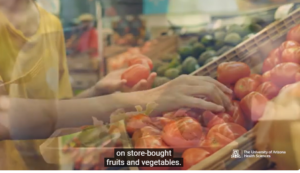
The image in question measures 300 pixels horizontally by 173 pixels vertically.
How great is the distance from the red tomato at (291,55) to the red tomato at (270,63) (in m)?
0.02

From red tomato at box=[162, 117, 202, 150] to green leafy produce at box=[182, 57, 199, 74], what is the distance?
0.18 m

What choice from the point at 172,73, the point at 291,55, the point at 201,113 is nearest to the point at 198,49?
the point at 172,73

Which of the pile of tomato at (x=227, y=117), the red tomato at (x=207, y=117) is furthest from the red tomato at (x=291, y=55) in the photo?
the red tomato at (x=207, y=117)

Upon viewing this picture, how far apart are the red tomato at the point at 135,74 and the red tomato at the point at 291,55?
0.51 metres

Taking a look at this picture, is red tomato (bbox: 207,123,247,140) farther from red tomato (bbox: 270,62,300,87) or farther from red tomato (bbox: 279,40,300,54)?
red tomato (bbox: 279,40,300,54)

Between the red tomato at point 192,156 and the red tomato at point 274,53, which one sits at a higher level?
the red tomato at point 274,53

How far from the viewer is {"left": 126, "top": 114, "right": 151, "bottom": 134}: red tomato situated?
1.19 meters

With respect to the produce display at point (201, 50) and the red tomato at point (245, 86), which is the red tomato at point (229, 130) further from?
the produce display at point (201, 50)

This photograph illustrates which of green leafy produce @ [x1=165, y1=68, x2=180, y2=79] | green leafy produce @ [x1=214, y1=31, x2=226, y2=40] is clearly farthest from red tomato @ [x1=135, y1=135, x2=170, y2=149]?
green leafy produce @ [x1=214, y1=31, x2=226, y2=40]

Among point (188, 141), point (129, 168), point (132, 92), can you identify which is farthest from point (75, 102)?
point (188, 141)

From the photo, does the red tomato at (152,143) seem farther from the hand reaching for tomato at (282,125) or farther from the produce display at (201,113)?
the hand reaching for tomato at (282,125)

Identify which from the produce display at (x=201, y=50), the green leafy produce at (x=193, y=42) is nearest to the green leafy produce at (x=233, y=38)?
the produce display at (x=201, y=50)

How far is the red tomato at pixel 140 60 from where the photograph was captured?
3.91 feet

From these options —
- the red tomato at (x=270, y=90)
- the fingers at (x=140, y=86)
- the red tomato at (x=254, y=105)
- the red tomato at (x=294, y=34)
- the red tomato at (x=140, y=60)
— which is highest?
the red tomato at (x=294, y=34)
